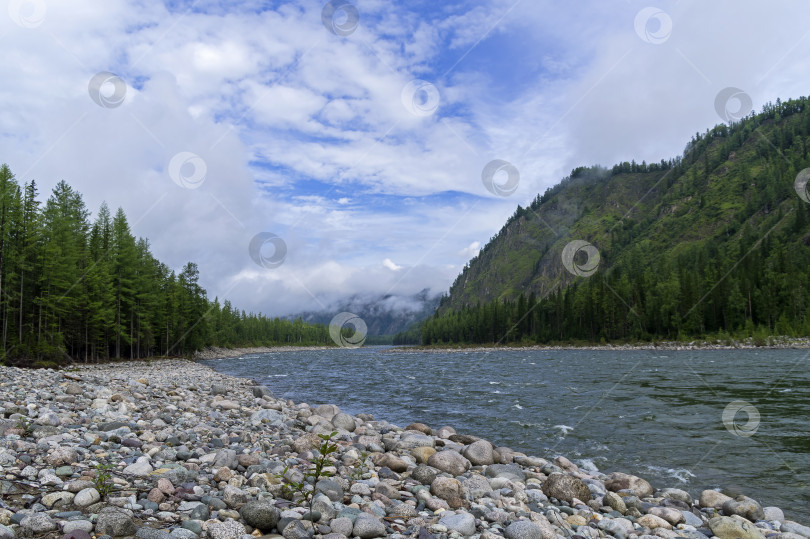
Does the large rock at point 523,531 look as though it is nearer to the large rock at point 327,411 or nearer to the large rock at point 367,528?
the large rock at point 367,528

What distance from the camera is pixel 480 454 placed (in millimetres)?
11727

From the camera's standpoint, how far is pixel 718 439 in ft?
49.1

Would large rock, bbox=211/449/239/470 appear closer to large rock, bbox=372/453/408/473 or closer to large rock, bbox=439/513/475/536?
large rock, bbox=372/453/408/473

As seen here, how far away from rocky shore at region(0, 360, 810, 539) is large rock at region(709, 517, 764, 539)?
24 mm

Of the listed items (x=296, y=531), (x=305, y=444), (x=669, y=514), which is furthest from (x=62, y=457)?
(x=669, y=514)

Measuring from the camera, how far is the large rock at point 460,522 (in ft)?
22.0

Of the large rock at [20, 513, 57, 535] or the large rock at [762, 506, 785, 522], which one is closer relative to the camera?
the large rock at [20, 513, 57, 535]

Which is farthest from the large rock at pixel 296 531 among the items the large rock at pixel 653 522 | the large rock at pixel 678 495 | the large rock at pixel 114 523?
the large rock at pixel 678 495

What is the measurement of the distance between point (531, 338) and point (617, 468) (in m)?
132

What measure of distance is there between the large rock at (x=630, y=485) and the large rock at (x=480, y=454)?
278cm

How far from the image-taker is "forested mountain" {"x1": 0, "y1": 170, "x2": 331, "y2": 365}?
37.5 meters

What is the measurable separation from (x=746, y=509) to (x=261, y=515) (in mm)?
9032

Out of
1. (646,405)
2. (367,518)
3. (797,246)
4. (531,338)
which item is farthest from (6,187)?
(797,246)

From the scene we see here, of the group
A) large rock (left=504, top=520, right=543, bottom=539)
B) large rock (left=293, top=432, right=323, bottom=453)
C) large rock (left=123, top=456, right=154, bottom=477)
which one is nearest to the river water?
large rock (left=504, top=520, right=543, bottom=539)
